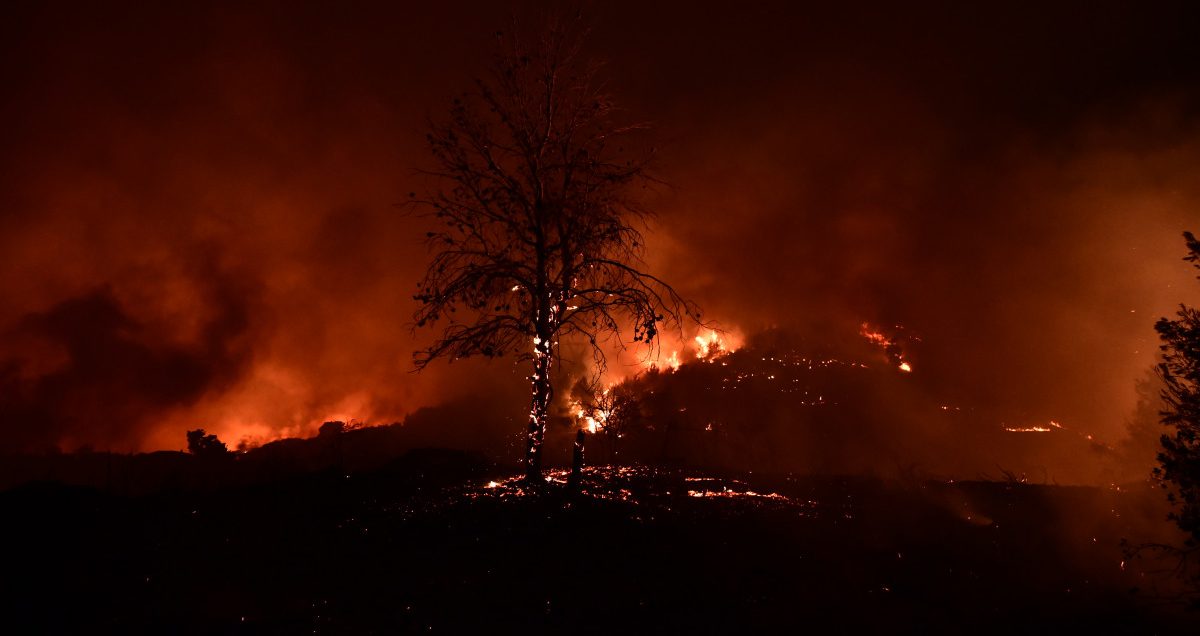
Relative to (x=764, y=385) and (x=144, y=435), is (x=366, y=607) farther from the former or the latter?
(x=764, y=385)

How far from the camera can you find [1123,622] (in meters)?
8.62

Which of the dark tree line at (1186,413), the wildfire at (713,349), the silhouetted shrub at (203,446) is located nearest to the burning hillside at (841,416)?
the wildfire at (713,349)

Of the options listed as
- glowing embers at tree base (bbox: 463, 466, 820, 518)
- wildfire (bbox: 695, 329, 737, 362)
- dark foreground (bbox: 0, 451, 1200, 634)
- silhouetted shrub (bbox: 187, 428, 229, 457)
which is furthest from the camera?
wildfire (bbox: 695, 329, 737, 362)

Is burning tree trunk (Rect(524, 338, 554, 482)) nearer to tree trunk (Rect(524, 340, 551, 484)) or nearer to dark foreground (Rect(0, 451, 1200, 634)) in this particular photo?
tree trunk (Rect(524, 340, 551, 484))

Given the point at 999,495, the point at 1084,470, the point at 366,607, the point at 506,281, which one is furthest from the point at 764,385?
the point at 366,607

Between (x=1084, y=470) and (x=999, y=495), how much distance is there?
6623 centimetres

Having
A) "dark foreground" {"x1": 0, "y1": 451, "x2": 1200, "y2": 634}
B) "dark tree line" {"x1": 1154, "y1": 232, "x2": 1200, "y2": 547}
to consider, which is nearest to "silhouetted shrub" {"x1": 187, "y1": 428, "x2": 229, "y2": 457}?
"dark foreground" {"x1": 0, "y1": 451, "x2": 1200, "y2": 634}

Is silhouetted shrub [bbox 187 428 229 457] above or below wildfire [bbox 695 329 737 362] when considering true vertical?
below

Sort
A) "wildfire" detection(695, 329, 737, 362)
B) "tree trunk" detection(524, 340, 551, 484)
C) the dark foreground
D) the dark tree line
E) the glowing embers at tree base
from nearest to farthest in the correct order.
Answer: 1. the dark foreground
2. the dark tree line
3. the glowing embers at tree base
4. "tree trunk" detection(524, 340, 551, 484)
5. "wildfire" detection(695, 329, 737, 362)

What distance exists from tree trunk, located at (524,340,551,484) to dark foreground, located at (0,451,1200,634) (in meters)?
1.01

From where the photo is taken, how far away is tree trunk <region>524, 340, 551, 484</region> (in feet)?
43.0

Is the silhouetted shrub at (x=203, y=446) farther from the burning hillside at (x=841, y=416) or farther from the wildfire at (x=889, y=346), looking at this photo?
the wildfire at (x=889, y=346)

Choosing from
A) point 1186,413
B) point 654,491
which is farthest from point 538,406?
point 1186,413

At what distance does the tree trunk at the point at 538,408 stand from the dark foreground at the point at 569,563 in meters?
1.01
